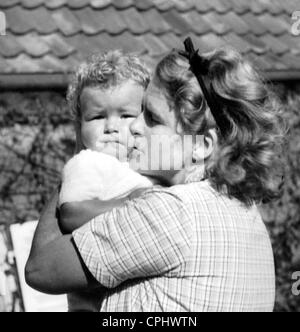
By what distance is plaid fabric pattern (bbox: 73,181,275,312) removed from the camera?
203cm

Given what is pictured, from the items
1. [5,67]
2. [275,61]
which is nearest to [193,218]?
[5,67]

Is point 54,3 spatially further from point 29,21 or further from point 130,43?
point 130,43

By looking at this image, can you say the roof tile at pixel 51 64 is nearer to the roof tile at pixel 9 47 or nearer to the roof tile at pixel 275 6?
the roof tile at pixel 9 47

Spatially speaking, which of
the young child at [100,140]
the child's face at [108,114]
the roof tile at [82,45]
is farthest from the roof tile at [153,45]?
the child's face at [108,114]

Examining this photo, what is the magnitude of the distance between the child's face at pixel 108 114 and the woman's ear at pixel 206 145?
2.18 feet

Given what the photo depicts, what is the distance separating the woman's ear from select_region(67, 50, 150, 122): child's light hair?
817 mm

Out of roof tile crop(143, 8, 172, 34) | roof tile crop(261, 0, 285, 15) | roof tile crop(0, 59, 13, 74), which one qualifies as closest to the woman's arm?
roof tile crop(0, 59, 13, 74)

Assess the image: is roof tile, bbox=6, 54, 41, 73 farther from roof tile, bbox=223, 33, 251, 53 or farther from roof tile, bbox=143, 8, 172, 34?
roof tile, bbox=223, 33, 251, 53

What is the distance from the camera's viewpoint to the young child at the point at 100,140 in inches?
92.0

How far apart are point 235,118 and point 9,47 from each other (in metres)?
3.90

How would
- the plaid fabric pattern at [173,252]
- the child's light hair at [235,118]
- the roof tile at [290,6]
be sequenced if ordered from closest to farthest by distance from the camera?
the plaid fabric pattern at [173,252] → the child's light hair at [235,118] → the roof tile at [290,6]

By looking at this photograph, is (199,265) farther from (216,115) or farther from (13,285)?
(13,285)

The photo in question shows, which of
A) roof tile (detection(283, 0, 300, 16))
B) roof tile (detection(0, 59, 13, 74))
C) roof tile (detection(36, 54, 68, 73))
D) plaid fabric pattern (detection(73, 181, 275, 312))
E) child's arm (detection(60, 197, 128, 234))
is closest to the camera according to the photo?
plaid fabric pattern (detection(73, 181, 275, 312))

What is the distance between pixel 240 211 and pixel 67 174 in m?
0.65
